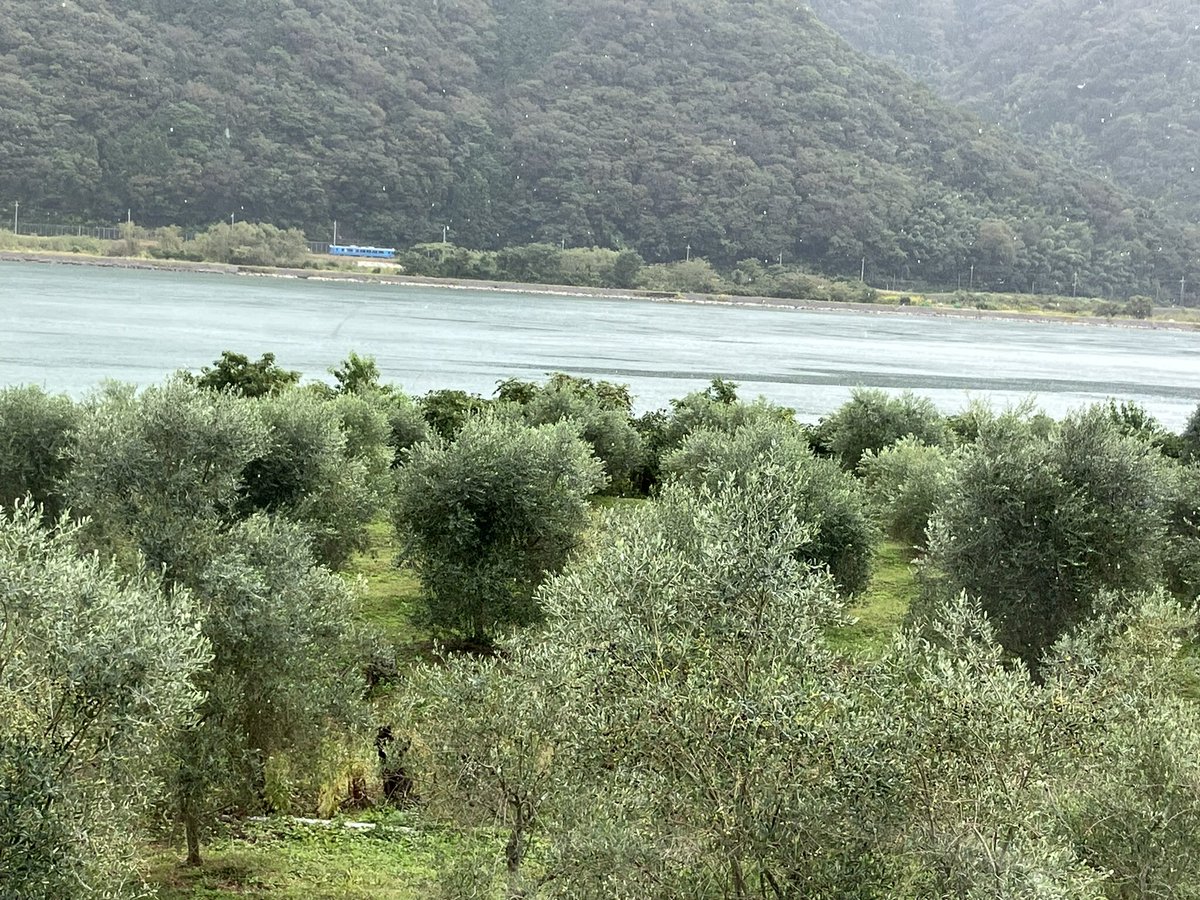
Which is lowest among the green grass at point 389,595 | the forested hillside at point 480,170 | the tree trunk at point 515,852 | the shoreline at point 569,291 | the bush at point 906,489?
the green grass at point 389,595

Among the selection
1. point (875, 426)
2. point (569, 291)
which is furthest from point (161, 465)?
point (569, 291)

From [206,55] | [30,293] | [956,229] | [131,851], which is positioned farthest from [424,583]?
[206,55]

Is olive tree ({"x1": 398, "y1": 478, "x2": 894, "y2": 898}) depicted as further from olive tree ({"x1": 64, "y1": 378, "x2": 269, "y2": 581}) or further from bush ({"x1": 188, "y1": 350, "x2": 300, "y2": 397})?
bush ({"x1": 188, "y1": 350, "x2": 300, "y2": 397})

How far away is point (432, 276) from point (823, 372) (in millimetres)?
82660

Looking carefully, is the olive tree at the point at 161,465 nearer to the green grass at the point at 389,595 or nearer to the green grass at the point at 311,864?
the green grass at the point at 389,595

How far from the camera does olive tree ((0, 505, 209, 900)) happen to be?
35.5 ft

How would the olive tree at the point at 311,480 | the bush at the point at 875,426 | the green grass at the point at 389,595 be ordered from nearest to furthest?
A: the olive tree at the point at 311,480
the green grass at the point at 389,595
the bush at the point at 875,426

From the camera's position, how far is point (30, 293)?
12838 cm

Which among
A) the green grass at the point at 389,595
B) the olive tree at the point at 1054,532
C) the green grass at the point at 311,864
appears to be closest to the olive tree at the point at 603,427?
the green grass at the point at 389,595

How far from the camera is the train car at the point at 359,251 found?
568ft

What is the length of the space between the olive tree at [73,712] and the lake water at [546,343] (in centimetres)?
5161

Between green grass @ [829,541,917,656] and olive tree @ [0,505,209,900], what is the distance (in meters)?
12.8

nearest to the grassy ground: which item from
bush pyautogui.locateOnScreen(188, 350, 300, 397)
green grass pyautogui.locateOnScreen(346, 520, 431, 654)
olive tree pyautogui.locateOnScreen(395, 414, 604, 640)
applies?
green grass pyautogui.locateOnScreen(346, 520, 431, 654)

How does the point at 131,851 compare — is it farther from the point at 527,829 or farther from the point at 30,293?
the point at 30,293
